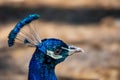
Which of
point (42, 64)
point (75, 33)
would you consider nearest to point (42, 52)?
point (42, 64)

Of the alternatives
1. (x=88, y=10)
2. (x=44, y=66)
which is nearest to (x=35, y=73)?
(x=44, y=66)

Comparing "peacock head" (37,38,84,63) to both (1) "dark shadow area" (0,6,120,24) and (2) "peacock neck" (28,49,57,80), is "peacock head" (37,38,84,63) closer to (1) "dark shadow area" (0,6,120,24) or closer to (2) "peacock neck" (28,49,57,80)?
(2) "peacock neck" (28,49,57,80)

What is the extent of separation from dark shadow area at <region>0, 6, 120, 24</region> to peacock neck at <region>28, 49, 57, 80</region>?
2.68 meters

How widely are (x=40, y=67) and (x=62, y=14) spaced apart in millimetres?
2767

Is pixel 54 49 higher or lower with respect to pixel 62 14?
lower

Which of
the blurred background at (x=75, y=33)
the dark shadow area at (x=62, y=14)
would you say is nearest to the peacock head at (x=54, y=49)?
the blurred background at (x=75, y=33)

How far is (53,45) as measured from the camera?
7.79ft

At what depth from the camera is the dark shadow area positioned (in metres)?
5.09

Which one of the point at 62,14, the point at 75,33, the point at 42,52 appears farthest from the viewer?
the point at 62,14

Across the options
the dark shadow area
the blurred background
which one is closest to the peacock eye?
the blurred background

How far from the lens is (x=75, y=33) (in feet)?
16.3

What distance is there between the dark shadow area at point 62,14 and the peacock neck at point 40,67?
2678 millimetres

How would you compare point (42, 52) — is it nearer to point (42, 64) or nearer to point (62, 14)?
point (42, 64)

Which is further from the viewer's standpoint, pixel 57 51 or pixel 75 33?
pixel 75 33
